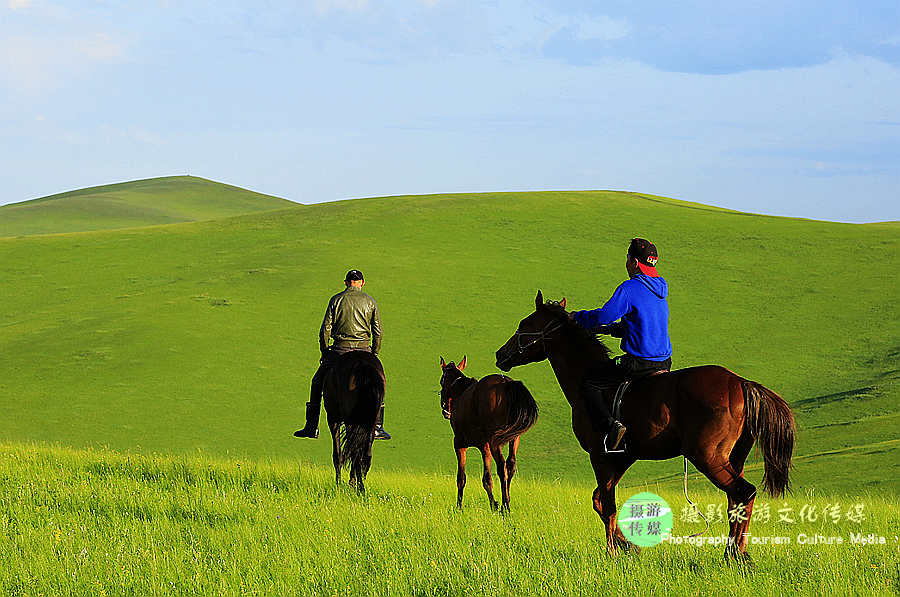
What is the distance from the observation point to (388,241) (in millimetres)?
64625

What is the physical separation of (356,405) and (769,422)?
700cm

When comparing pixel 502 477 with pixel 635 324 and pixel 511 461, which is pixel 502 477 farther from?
pixel 635 324

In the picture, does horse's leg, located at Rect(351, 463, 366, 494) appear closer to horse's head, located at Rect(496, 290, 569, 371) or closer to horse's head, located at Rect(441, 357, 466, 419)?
horse's head, located at Rect(441, 357, 466, 419)

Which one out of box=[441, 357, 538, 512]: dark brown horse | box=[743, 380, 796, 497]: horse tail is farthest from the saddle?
box=[441, 357, 538, 512]: dark brown horse

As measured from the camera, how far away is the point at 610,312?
8516mm

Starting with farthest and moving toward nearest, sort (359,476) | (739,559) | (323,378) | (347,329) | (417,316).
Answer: (417,316) → (323,378) → (347,329) → (359,476) → (739,559)

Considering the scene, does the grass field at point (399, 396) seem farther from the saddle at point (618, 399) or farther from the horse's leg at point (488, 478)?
the saddle at point (618, 399)

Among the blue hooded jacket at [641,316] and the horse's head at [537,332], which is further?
the horse's head at [537,332]

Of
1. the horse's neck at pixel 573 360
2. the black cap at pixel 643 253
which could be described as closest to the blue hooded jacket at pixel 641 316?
the black cap at pixel 643 253

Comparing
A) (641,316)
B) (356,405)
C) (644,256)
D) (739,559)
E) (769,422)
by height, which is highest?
(644,256)

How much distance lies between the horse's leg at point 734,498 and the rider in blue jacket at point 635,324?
106 centimetres

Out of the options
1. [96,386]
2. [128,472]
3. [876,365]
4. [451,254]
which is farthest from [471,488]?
[451,254]

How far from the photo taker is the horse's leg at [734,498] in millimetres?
7887

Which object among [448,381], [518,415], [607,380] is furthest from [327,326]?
[607,380]
